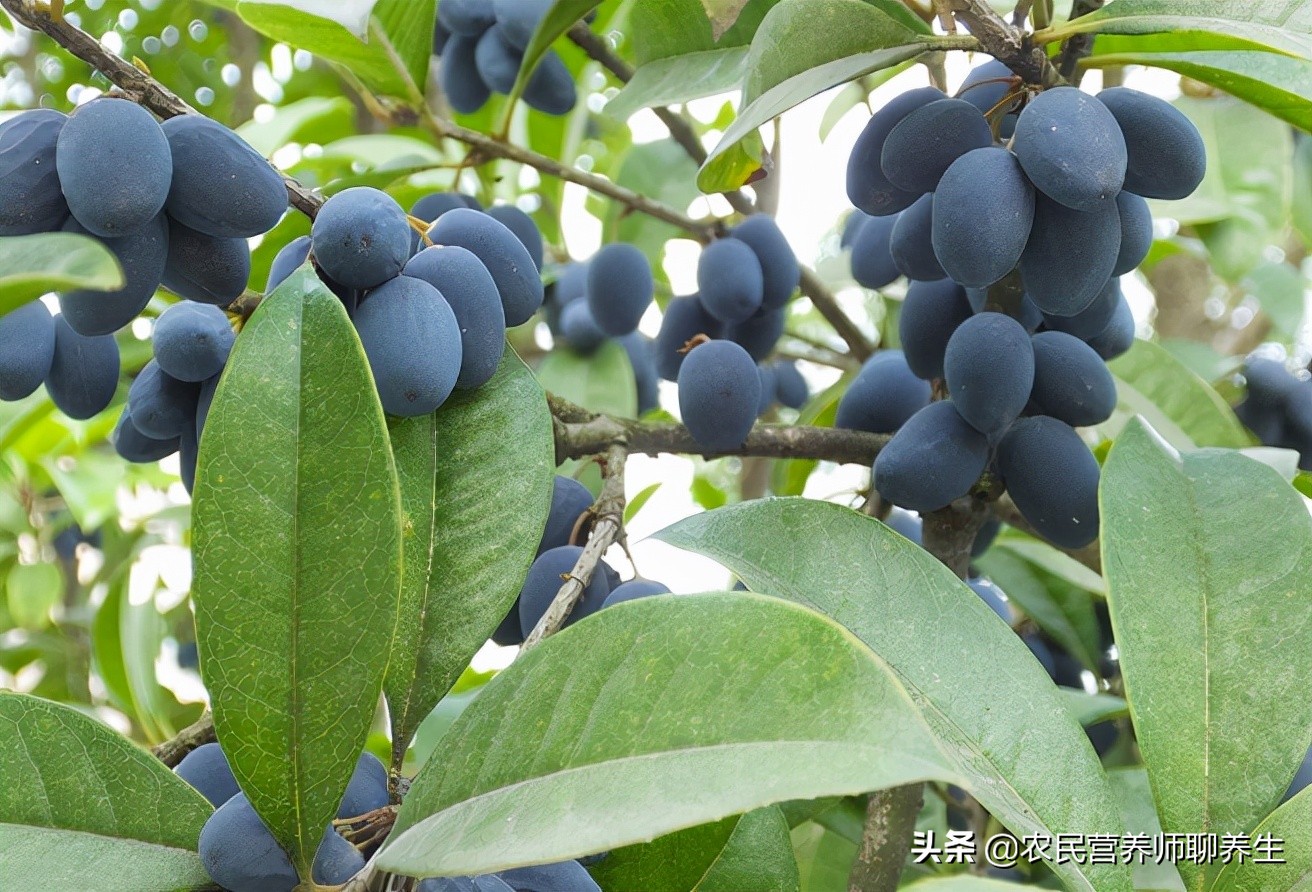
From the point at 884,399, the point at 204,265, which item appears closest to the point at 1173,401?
the point at 884,399

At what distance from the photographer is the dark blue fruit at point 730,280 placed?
3.68 feet

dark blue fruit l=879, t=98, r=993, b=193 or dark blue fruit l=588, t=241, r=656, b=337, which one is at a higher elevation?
dark blue fruit l=879, t=98, r=993, b=193

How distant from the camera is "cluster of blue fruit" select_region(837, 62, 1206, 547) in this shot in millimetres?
703

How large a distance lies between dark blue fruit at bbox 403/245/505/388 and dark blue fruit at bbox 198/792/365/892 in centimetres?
25

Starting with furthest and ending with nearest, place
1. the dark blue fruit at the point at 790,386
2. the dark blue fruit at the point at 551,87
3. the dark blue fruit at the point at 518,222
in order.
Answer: the dark blue fruit at the point at 790,386, the dark blue fruit at the point at 551,87, the dark blue fruit at the point at 518,222

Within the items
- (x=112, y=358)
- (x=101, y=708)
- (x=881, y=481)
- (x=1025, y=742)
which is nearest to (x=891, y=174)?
(x=881, y=481)

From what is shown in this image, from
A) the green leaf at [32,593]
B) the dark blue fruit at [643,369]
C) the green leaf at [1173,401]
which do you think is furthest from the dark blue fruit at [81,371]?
the green leaf at [32,593]

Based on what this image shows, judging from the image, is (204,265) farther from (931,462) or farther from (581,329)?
(581,329)

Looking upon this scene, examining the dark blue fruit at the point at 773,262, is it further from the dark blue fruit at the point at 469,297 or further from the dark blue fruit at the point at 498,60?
the dark blue fruit at the point at 469,297

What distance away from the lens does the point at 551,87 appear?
123cm

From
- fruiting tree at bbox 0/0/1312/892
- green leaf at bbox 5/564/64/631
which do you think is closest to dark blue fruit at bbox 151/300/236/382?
fruiting tree at bbox 0/0/1312/892

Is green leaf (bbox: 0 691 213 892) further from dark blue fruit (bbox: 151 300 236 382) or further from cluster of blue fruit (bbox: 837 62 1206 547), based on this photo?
cluster of blue fruit (bbox: 837 62 1206 547)

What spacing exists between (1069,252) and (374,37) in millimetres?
658

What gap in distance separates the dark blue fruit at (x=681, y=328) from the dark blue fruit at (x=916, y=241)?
0.33 meters
